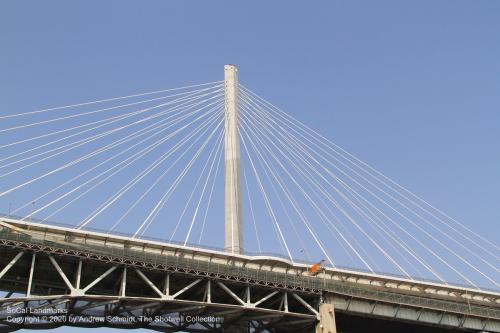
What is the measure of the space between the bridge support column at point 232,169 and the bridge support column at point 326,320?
7.64 metres

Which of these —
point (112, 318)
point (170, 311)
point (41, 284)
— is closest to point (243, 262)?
point (170, 311)

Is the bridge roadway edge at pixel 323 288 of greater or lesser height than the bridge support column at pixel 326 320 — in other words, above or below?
above

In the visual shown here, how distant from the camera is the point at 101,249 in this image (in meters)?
42.9

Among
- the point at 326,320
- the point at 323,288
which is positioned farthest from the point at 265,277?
→ the point at 326,320

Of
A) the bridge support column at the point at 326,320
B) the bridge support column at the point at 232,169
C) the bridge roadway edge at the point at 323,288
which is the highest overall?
the bridge support column at the point at 232,169

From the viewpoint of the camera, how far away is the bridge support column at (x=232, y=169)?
158 feet

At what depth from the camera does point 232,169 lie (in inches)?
1997

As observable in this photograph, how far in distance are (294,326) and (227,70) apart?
22640 millimetres

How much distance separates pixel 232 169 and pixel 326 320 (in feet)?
44.9

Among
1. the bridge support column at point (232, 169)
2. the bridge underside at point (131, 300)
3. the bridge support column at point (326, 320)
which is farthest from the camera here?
the bridge support column at point (232, 169)

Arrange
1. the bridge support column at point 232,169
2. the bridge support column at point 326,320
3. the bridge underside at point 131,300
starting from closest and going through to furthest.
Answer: the bridge underside at point 131,300 < the bridge support column at point 326,320 < the bridge support column at point 232,169

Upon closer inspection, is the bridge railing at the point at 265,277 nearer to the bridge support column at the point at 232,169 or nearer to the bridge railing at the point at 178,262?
the bridge railing at the point at 178,262

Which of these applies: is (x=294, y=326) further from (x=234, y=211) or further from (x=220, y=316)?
(x=234, y=211)

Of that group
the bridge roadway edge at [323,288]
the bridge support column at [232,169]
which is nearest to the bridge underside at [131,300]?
the bridge roadway edge at [323,288]
